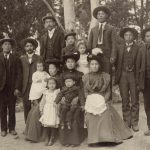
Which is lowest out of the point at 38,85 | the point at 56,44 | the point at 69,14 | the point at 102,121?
the point at 102,121

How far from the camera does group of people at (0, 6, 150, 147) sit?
7734mm

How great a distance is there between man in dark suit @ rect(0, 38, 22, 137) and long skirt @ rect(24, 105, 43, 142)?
0.47 metres

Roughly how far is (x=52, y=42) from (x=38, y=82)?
967 mm

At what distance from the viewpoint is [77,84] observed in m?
8.10

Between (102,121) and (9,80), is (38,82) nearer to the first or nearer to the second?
(9,80)

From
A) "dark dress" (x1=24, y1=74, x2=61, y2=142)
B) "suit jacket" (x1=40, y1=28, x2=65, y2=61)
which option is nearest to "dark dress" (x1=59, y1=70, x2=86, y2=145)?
"dark dress" (x1=24, y1=74, x2=61, y2=142)

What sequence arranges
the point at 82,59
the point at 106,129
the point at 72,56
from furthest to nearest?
the point at 82,59
the point at 72,56
the point at 106,129

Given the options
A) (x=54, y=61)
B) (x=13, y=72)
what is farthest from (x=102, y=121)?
(x=13, y=72)

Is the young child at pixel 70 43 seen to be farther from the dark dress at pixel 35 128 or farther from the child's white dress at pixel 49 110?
the child's white dress at pixel 49 110

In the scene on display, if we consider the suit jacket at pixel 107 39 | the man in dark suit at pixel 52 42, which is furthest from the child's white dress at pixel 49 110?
the suit jacket at pixel 107 39

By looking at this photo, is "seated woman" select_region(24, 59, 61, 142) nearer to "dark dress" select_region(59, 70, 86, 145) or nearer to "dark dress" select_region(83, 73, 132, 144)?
"dark dress" select_region(59, 70, 86, 145)

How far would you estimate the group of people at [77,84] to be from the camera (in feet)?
25.4

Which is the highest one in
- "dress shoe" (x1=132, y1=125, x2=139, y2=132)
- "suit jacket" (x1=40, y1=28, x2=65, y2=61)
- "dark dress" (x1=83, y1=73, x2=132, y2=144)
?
"suit jacket" (x1=40, y1=28, x2=65, y2=61)

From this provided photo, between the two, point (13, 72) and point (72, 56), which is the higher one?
point (72, 56)
